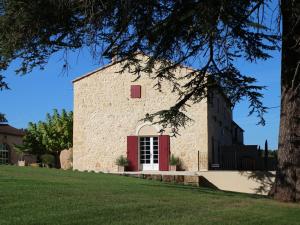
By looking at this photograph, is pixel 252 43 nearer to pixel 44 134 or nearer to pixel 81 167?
pixel 81 167

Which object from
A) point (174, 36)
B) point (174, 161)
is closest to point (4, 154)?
point (174, 161)

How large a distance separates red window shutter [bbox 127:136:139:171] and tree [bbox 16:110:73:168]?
11.7 metres

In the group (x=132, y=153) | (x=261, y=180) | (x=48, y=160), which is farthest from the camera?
(x=48, y=160)

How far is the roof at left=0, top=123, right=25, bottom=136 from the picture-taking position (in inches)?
2021

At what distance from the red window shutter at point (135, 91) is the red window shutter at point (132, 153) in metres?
2.52

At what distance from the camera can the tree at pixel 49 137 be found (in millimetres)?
40156

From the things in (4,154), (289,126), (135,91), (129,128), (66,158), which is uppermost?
(135,91)

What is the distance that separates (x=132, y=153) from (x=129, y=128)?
1546 mm

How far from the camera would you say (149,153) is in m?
29.4

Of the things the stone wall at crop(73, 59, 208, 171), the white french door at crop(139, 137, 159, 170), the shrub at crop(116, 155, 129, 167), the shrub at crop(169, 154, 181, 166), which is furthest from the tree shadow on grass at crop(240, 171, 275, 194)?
the shrub at crop(116, 155, 129, 167)

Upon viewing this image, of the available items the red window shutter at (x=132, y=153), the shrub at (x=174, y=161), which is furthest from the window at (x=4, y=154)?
the shrub at (x=174, y=161)

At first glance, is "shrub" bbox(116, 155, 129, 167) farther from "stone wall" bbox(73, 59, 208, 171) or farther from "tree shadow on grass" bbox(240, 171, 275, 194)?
"tree shadow on grass" bbox(240, 171, 275, 194)

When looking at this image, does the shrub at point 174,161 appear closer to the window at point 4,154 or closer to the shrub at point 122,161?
the shrub at point 122,161

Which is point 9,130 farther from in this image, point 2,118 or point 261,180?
point 261,180
